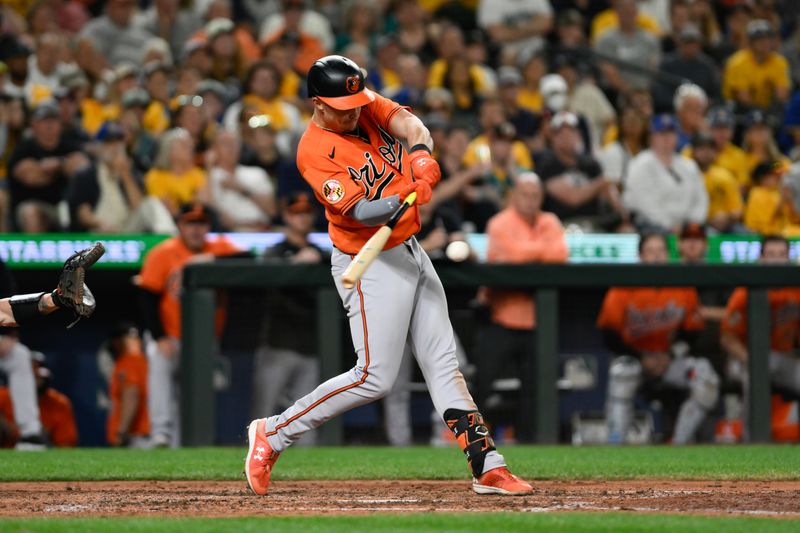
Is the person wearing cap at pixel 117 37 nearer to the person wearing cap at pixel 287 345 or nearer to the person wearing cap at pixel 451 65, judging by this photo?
the person wearing cap at pixel 451 65

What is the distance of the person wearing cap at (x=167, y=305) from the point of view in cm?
940

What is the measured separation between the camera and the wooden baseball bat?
545cm

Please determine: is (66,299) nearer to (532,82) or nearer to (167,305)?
(167,305)

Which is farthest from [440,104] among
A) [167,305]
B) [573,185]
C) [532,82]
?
[167,305]

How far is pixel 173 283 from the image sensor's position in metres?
9.62

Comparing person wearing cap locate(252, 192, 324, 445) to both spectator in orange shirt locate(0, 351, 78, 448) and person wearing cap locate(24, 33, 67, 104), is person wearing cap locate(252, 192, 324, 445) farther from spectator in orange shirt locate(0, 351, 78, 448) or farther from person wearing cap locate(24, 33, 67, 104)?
person wearing cap locate(24, 33, 67, 104)

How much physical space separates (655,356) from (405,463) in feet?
7.85

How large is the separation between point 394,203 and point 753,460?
319 centimetres

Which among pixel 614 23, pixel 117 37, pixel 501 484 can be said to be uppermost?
pixel 614 23

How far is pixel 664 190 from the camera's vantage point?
11109mm

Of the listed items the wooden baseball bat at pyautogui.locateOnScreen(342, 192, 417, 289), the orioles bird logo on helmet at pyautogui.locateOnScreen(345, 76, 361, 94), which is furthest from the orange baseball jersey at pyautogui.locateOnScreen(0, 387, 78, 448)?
the orioles bird logo on helmet at pyautogui.locateOnScreen(345, 76, 361, 94)

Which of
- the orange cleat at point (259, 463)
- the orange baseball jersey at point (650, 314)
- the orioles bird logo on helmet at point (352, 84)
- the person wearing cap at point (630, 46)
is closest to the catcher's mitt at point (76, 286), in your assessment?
the orange cleat at point (259, 463)

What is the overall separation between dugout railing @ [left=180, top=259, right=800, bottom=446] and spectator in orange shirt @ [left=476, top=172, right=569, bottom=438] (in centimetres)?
9

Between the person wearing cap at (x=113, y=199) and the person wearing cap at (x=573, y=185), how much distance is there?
3.14 meters
